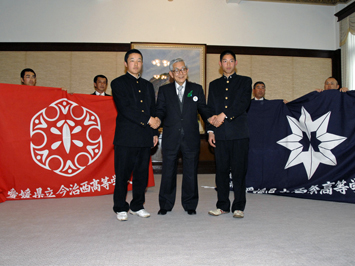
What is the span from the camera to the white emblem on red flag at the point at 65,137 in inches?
142

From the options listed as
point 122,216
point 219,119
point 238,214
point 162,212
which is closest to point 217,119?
point 219,119

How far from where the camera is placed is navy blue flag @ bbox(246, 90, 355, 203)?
3523mm

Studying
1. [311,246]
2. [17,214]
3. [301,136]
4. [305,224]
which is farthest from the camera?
[301,136]

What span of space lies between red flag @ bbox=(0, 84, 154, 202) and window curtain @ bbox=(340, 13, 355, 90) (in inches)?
219

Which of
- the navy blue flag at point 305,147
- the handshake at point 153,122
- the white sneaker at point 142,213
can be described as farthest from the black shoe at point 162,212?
the navy blue flag at point 305,147

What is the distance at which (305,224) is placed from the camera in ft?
8.24

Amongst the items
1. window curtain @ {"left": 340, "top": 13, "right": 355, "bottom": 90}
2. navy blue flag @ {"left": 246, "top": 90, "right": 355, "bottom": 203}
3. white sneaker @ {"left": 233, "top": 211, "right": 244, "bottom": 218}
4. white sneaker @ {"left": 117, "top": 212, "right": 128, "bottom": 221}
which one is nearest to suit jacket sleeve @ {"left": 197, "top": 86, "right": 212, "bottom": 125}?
white sneaker @ {"left": 233, "top": 211, "right": 244, "bottom": 218}

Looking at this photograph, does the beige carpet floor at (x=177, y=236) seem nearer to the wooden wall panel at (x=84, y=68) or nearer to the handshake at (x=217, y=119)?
the handshake at (x=217, y=119)

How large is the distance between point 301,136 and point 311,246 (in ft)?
7.02

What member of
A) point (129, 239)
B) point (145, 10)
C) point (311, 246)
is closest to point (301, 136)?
point (311, 246)

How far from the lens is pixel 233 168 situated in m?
2.85

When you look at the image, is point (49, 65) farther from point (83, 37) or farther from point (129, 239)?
point (129, 239)

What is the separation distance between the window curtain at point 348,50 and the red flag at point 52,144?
5.57 m

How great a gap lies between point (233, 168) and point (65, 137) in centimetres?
222
